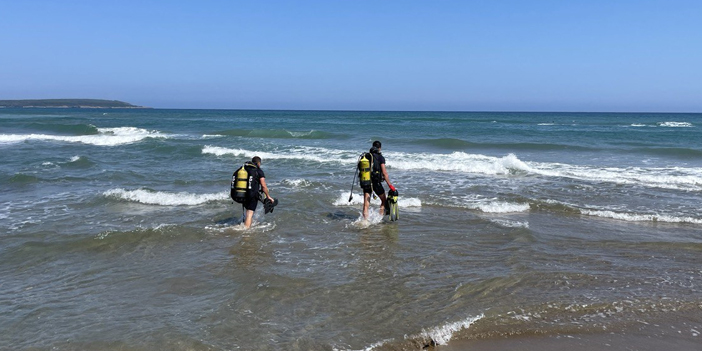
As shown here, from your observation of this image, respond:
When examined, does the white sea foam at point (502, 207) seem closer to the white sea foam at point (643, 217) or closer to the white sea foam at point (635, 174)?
the white sea foam at point (643, 217)

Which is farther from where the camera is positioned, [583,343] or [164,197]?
[164,197]

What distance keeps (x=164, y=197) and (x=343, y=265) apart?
633cm

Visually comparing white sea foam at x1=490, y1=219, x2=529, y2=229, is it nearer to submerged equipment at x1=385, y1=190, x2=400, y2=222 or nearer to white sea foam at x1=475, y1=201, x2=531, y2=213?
white sea foam at x1=475, y1=201, x2=531, y2=213

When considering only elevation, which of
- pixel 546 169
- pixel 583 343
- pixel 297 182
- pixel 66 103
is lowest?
pixel 583 343

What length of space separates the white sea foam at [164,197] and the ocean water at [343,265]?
5cm

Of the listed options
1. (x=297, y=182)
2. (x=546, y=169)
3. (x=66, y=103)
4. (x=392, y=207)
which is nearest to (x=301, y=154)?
(x=297, y=182)

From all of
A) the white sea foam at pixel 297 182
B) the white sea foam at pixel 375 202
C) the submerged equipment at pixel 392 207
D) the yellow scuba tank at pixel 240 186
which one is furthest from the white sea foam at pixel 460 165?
the yellow scuba tank at pixel 240 186

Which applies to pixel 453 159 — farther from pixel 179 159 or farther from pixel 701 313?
pixel 701 313

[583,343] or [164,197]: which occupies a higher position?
[164,197]

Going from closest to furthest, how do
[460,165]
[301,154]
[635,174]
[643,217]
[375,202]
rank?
[643,217] → [375,202] → [635,174] → [460,165] → [301,154]

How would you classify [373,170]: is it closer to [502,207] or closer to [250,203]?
[250,203]

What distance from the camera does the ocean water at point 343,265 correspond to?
492 centimetres

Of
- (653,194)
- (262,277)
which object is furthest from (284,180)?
(653,194)

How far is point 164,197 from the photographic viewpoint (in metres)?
11.5
